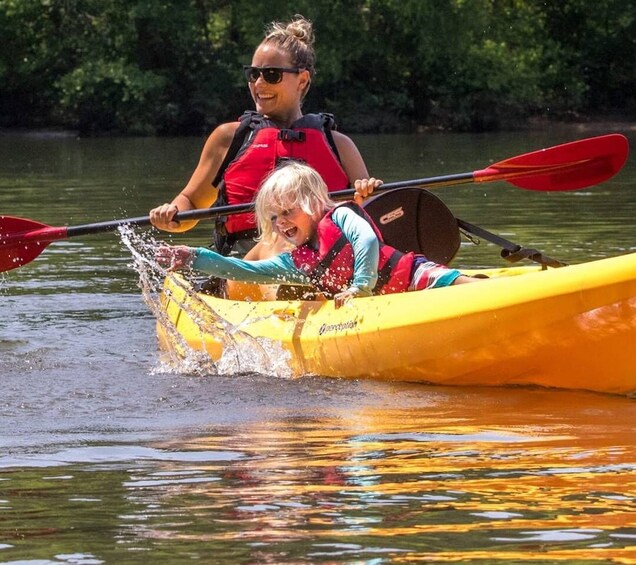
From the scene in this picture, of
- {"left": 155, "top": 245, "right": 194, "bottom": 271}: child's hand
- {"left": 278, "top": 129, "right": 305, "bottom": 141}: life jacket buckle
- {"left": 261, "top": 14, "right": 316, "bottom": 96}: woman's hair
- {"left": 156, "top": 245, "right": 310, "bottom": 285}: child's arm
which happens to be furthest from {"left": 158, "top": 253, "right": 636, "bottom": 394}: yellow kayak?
{"left": 261, "top": 14, "right": 316, "bottom": 96}: woman's hair

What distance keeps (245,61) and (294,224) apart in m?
25.8

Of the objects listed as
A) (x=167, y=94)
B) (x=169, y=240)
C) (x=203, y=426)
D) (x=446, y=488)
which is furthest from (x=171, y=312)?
(x=167, y=94)

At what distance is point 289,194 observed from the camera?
5223mm

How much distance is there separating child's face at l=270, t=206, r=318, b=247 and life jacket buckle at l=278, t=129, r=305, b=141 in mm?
895

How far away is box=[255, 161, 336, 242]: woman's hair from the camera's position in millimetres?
5203

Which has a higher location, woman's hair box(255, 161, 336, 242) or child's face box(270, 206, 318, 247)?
woman's hair box(255, 161, 336, 242)

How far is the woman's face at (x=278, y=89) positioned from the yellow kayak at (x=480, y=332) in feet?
3.05

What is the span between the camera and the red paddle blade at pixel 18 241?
648 centimetres

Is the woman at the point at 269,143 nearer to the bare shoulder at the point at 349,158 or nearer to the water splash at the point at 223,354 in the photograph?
the bare shoulder at the point at 349,158

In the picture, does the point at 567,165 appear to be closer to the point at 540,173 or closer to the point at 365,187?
the point at 540,173

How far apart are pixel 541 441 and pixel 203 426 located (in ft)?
3.43

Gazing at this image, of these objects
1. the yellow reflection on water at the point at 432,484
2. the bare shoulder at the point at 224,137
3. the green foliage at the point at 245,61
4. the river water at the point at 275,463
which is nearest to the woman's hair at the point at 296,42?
the bare shoulder at the point at 224,137

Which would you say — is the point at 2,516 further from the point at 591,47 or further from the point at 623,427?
the point at 591,47

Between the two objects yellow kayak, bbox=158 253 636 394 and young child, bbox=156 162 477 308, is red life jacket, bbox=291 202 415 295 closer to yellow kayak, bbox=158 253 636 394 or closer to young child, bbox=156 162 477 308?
young child, bbox=156 162 477 308
